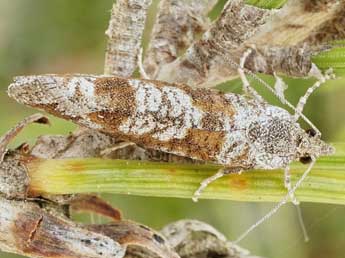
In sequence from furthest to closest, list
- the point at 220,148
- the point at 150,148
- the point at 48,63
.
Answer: the point at 48,63, the point at 220,148, the point at 150,148

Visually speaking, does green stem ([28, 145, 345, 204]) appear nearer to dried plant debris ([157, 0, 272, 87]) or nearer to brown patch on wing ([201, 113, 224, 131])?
brown patch on wing ([201, 113, 224, 131])

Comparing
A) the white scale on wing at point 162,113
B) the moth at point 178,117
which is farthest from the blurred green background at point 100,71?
the white scale on wing at point 162,113

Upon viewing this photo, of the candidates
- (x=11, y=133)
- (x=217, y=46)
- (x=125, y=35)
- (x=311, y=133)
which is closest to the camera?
(x=11, y=133)

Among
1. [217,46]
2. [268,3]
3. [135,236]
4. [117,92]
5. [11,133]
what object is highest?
[268,3]

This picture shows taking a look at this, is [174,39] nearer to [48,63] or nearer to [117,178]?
[117,178]

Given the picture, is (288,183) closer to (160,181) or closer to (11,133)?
(160,181)

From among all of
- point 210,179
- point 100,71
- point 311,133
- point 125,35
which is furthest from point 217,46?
point 100,71

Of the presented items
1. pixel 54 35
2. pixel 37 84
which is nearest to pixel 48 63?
pixel 54 35
